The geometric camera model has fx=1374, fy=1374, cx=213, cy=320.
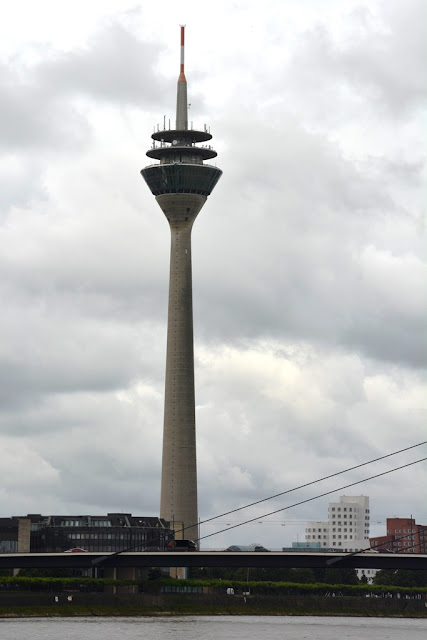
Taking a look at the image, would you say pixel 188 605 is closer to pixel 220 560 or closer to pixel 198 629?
pixel 220 560

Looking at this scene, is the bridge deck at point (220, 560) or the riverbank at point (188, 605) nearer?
the bridge deck at point (220, 560)

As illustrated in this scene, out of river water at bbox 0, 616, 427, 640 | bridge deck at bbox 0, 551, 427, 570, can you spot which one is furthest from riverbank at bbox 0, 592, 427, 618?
river water at bbox 0, 616, 427, 640

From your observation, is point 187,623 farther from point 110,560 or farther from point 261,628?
point 110,560

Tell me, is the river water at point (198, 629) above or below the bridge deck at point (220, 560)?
below

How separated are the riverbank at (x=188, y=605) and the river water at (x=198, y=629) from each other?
639 cm

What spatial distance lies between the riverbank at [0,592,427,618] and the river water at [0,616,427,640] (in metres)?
6.39

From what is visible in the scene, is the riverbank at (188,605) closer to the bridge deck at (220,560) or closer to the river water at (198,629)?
the bridge deck at (220,560)

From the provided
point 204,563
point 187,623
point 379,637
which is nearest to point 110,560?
point 204,563

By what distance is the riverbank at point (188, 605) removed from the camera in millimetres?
152375

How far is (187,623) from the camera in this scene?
141500 mm

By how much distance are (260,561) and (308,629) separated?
59.9ft

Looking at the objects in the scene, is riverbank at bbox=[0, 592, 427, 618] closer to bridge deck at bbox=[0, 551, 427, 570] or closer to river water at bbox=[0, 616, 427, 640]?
bridge deck at bbox=[0, 551, 427, 570]

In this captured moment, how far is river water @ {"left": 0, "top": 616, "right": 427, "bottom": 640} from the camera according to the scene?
116688 millimetres

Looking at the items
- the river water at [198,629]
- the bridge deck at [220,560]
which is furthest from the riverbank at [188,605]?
the river water at [198,629]
